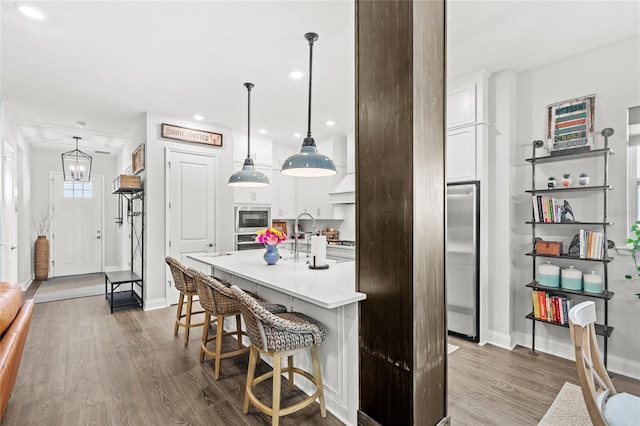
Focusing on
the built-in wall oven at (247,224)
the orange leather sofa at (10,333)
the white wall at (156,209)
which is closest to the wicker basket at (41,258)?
the white wall at (156,209)

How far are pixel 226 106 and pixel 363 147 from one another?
299cm

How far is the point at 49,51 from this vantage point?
287 centimetres

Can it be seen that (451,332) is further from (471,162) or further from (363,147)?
(363,147)

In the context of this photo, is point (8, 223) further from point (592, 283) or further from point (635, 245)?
point (635, 245)

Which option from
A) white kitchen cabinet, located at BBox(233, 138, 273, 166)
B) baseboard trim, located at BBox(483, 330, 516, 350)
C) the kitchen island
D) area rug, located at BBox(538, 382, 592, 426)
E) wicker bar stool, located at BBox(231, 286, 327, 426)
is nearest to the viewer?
wicker bar stool, located at BBox(231, 286, 327, 426)

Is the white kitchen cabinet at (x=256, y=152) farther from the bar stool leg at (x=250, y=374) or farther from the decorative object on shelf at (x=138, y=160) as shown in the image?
the bar stool leg at (x=250, y=374)

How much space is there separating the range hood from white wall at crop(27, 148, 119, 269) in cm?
546

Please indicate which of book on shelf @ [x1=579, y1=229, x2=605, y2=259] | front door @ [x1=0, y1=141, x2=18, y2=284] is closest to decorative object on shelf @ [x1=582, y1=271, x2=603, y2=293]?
book on shelf @ [x1=579, y1=229, x2=605, y2=259]

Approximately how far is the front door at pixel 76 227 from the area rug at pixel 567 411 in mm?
8521

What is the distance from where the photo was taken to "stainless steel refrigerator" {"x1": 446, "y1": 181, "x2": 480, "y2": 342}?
3.31 meters

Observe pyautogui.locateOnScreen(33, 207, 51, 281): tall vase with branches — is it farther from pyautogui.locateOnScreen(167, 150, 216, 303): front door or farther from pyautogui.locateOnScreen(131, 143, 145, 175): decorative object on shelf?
pyautogui.locateOnScreen(167, 150, 216, 303): front door

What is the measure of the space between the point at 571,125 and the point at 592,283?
143 centimetres

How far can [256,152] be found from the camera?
228 inches

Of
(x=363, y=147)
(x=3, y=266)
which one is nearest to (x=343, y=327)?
(x=363, y=147)
